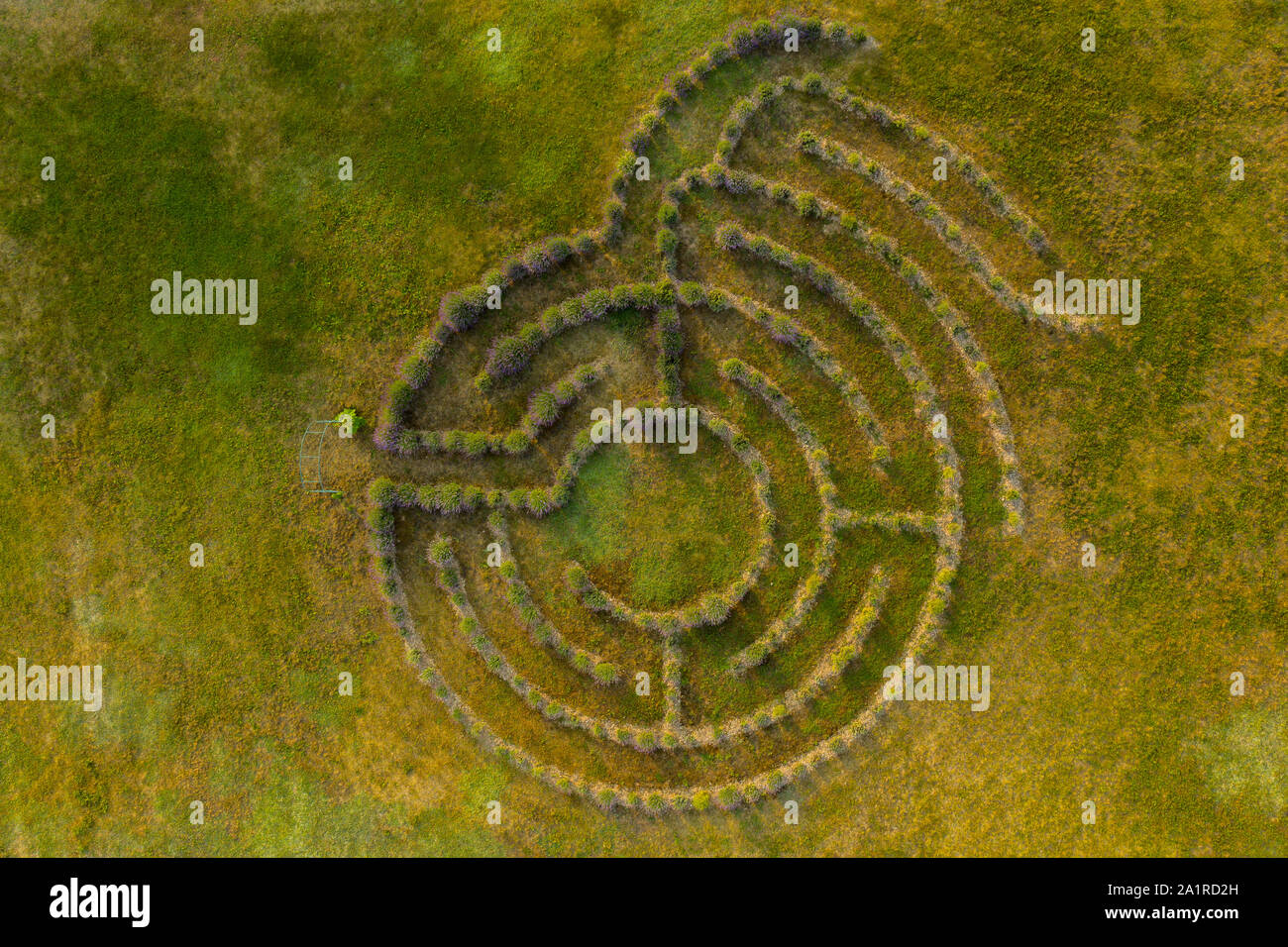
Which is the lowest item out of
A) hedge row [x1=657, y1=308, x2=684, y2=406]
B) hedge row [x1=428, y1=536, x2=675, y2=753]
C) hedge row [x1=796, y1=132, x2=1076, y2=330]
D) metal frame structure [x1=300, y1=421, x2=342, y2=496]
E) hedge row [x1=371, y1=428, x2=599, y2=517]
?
hedge row [x1=428, y1=536, x2=675, y2=753]

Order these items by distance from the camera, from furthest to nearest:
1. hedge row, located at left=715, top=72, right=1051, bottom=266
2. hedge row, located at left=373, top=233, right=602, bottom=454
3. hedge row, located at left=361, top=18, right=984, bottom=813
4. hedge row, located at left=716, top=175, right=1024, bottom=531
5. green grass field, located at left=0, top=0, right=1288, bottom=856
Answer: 1. hedge row, located at left=715, top=72, right=1051, bottom=266
2. hedge row, located at left=373, top=233, right=602, bottom=454
3. hedge row, located at left=716, top=175, right=1024, bottom=531
4. green grass field, located at left=0, top=0, right=1288, bottom=856
5. hedge row, located at left=361, top=18, right=984, bottom=813

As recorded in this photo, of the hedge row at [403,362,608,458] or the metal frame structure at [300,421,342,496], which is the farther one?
the metal frame structure at [300,421,342,496]

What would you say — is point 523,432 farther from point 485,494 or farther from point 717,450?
point 717,450

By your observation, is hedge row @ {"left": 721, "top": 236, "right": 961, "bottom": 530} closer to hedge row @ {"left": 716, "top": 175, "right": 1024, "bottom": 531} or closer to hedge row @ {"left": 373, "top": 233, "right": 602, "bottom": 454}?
hedge row @ {"left": 716, "top": 175, "right": 1024, "bottom": 531}

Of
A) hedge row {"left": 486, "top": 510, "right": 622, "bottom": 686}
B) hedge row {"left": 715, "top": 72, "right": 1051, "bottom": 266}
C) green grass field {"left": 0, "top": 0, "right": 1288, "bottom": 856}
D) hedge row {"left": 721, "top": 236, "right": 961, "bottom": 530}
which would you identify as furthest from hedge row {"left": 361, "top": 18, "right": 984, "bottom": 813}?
hedge row {"left": 486, "top": 510, "right": 622, "bottom": 686}

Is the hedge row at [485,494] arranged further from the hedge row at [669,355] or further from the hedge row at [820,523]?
the hedge row at [820,523]
